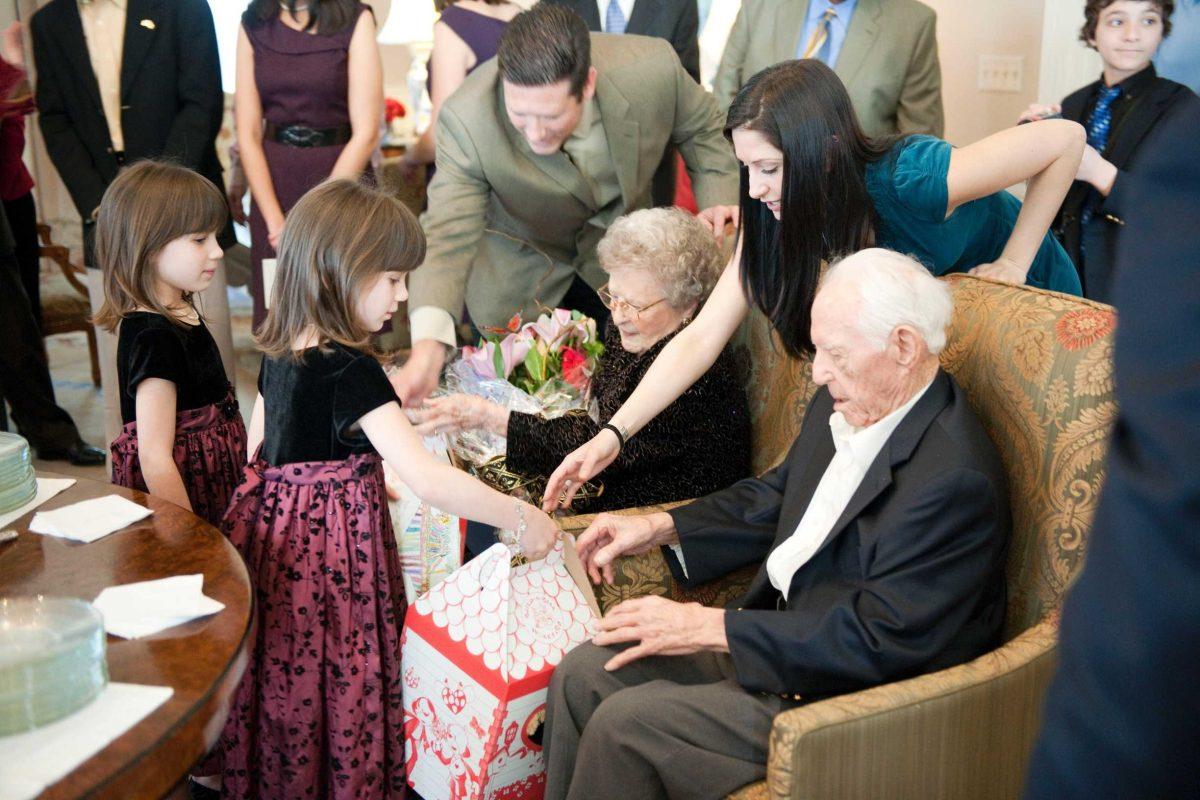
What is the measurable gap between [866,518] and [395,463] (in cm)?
84

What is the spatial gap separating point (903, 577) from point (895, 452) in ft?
0.67

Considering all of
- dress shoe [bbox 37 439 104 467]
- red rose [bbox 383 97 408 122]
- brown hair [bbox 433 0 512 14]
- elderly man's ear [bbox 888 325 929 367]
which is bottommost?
dress shoe [bbox 37 439 104 467]

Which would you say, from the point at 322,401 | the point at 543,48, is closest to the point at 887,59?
the point at 543,48

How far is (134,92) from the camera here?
366 cm

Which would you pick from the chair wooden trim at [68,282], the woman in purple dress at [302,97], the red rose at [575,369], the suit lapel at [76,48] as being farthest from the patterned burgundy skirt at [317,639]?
the chair wooden trim at [68,282]

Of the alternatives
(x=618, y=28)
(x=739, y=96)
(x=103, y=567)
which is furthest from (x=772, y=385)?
(x=618, y=28)

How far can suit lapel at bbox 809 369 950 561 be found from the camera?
5.52 ft

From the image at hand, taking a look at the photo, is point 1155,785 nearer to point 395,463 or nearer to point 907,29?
point 395,463

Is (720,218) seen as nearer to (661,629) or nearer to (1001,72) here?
(661,629)

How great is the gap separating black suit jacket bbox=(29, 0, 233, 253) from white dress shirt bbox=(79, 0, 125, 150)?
0.03m

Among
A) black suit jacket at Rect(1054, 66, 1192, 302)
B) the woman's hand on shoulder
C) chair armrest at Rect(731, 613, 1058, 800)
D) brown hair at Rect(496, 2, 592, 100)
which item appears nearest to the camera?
chair armrest at Rect(731, 613, 1058, 800)

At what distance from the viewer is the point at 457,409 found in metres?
2.39

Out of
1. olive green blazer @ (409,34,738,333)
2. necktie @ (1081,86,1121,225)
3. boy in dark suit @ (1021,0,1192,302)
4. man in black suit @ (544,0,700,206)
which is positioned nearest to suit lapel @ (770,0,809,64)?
man in black suit @ (544,0,700,206)

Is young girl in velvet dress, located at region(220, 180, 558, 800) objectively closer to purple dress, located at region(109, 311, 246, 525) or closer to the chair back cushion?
purple dress, located at region(109, 311, 246, 525)
